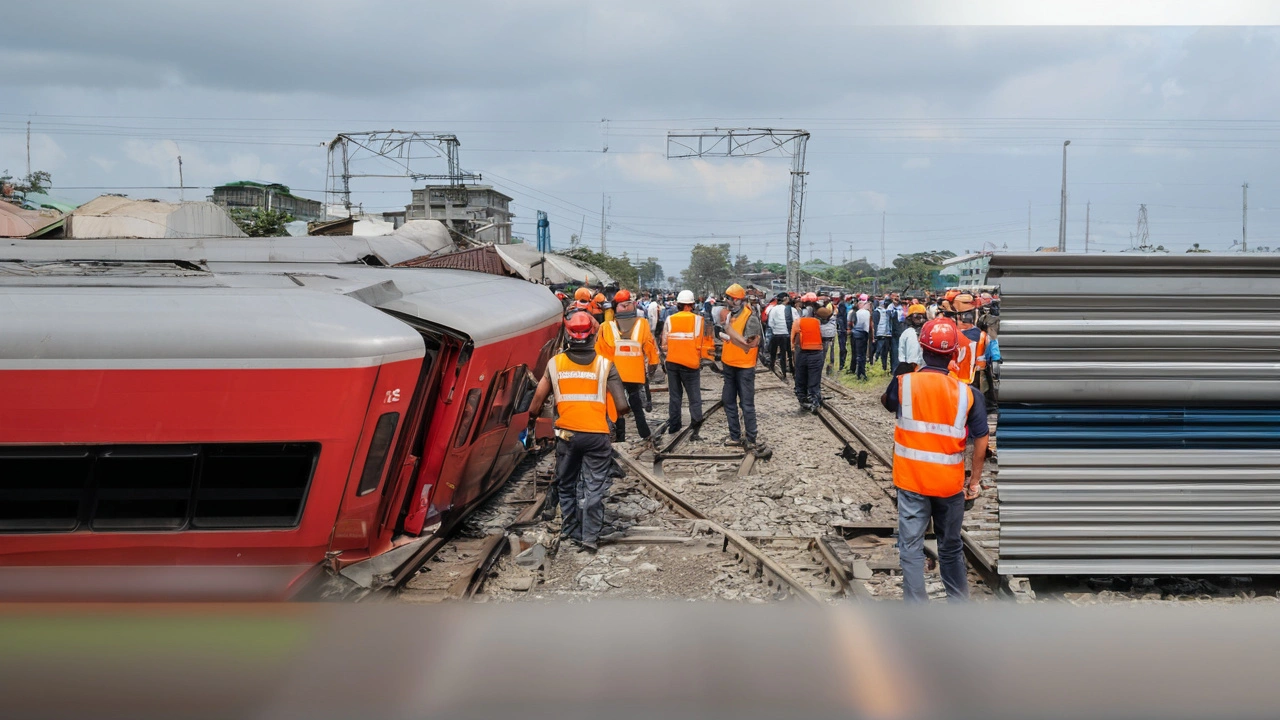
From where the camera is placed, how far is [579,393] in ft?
20.7

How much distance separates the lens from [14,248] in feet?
Answer: 21.8

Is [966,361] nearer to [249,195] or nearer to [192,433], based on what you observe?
[192,433]

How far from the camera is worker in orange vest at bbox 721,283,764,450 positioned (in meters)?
9.71

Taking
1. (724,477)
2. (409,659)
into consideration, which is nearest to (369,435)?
(409,659)

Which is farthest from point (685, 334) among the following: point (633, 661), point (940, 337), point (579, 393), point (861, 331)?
point (861, 331)

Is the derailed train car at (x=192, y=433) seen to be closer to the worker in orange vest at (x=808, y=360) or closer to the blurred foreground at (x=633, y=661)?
the blurred foreground at (x=633, y=661)

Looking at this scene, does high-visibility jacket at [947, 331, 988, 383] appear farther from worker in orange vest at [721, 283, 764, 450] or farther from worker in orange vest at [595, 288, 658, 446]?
worker in orange vest at [595, 288, 658, 446]

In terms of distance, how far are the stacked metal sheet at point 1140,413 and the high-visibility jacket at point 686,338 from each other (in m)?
5.91

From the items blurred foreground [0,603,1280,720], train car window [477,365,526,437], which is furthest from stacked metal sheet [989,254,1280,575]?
train car window [477,365,526,437]

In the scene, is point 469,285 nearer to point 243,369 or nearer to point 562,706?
point 243,369

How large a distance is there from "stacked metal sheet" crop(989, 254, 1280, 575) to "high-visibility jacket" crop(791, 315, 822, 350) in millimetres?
7707


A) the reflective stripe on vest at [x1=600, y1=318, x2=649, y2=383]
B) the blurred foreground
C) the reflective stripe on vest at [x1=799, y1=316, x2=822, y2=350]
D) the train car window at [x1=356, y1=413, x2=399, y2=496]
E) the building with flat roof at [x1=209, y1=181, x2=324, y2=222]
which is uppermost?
the building with flat roof at [x1=209, y1=181, x2=324, y2=222]

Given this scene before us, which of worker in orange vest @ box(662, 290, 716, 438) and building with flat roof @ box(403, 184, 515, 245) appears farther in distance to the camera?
building with flat roof @ box(403, 184, 515, 245)

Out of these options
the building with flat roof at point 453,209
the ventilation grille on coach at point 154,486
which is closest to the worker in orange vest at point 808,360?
the building with flat roof at point 453,209
